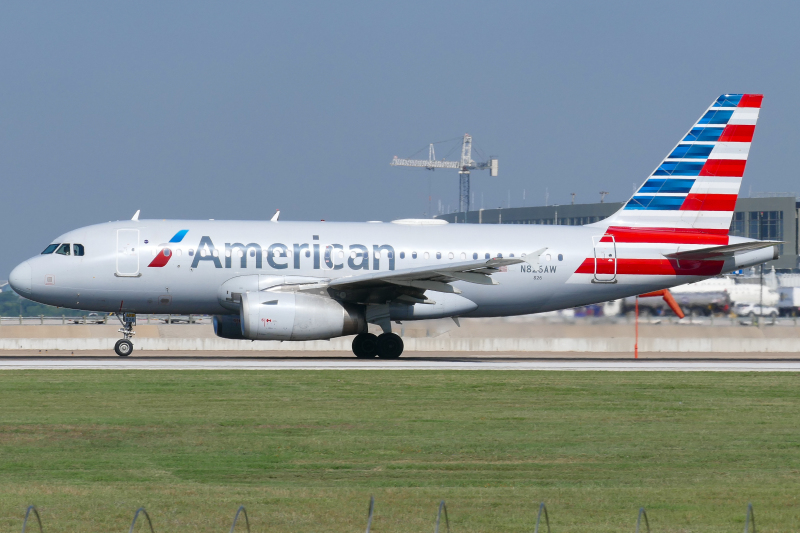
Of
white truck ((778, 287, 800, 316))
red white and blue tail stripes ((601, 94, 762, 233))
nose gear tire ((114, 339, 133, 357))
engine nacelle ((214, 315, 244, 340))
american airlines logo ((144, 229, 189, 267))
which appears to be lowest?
nose gear tire ((114, 339, 133, 357))

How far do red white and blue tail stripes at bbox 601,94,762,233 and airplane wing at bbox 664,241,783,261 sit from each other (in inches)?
49.0

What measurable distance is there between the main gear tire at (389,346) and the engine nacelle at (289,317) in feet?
6.85

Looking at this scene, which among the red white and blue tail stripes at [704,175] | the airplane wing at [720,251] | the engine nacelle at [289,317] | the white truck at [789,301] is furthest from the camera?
the white truck at [789,301]

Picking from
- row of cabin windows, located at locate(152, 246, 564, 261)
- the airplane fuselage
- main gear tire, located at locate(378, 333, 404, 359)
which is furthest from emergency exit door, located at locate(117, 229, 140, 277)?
main gear tire, located at locate(378, 333, 404, 359)

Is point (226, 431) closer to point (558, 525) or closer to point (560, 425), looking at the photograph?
point (560, 425)

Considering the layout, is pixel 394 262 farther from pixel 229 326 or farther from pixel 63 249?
Result: pixel 63 249

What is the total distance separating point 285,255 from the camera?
2880 cm

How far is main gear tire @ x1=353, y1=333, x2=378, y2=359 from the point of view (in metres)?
29.4

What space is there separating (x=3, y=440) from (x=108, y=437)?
131 cm

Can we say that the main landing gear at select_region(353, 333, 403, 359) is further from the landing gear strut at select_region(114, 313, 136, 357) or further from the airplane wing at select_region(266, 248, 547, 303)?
the landing gear strut at select_region(114, 313, 136, 357)

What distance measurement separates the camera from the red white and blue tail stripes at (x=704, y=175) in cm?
3209

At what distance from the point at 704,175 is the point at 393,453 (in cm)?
2256

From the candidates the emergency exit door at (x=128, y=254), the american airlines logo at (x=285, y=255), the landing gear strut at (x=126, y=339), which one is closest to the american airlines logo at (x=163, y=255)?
the american airlines logo at (x=285, y=255)

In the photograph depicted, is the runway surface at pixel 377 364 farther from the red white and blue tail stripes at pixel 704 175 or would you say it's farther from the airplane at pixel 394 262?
the red white and blue tail stripes at pixel 704 175
